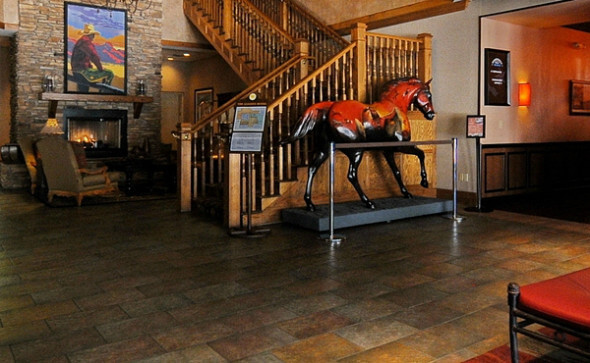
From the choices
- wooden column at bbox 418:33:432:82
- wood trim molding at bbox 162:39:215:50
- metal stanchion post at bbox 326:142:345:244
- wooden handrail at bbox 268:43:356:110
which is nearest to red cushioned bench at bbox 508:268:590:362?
metal stanchion post at bbox 326:142:345:244

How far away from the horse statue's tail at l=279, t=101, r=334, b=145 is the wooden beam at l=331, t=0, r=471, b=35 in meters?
2.41

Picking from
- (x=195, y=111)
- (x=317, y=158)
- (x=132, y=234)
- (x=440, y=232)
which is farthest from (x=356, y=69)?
(x=195, y=111)

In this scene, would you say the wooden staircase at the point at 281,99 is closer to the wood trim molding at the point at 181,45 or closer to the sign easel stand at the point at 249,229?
the sign easel stand at the point at 249,229

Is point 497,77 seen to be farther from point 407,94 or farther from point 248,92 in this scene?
point 248,92

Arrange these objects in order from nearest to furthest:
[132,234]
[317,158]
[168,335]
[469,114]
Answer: [168,335] → [132,234] → [317,158] → [469,114]

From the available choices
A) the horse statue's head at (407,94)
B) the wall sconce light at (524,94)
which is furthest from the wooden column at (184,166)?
the wall sconce light at (524,94)

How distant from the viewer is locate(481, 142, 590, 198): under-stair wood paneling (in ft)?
29.2

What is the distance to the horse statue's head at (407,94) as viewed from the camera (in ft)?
24.5

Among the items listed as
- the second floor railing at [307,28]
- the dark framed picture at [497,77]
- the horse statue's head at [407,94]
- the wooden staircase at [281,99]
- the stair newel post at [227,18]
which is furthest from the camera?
the stair newel post at [227,18]

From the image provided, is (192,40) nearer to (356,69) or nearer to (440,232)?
(356,69)

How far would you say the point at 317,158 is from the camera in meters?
6.76

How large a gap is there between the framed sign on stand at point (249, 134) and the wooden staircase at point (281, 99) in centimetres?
35

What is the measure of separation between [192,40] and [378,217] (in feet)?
26.3

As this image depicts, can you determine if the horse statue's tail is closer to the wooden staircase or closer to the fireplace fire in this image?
the wooden staircase
